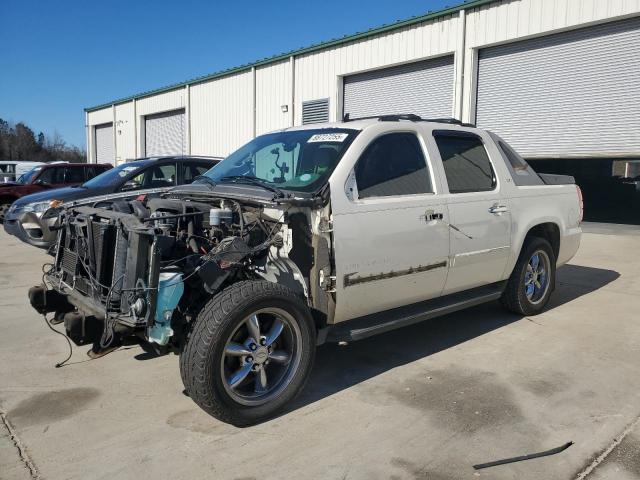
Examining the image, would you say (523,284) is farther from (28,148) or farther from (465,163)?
(28,148)

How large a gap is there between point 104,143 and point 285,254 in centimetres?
3387

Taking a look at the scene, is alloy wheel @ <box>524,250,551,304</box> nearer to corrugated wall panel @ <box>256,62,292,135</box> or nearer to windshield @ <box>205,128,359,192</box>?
windshield @ <box>205,128,359,192</box>

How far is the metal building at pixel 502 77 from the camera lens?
1236cm

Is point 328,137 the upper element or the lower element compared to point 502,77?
lower

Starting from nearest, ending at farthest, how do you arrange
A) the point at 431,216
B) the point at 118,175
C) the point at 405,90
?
the point at 431,216, the point at 118,175, the point at 405,90

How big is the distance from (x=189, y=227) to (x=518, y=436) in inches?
99.1

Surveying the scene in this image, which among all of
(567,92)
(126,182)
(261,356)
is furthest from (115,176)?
(567,92)

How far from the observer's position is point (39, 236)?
603 cm

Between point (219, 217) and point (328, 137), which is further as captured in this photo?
point (328, 137)

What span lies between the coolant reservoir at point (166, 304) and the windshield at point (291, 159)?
Result: 3.66ft

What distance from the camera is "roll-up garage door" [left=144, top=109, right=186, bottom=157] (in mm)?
26125

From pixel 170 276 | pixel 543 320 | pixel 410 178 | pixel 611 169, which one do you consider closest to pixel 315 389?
pixel 170 276

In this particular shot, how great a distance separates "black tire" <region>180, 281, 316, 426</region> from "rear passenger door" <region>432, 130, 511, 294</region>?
5.57ft

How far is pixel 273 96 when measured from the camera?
20109 millimetres
